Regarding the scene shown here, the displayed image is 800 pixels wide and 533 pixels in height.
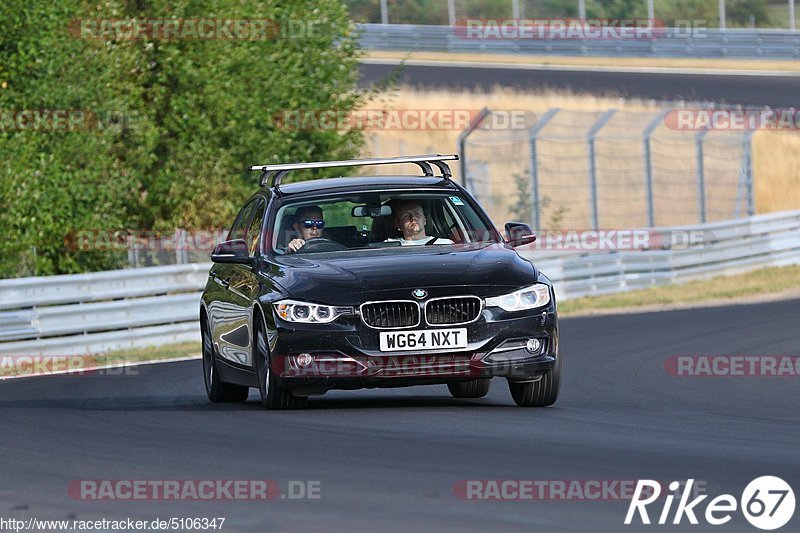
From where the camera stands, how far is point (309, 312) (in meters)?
10.4

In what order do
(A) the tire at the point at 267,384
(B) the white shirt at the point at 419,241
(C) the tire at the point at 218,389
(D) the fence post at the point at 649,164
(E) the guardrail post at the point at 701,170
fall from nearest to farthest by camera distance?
(A) the tire at the point at 267,384
(B) the white shirt at the point at 419,241
(C) the tire at the point at 218,389
(D) the fence post at the point at 649,164
(E) the guardrail post at the point at 701,170

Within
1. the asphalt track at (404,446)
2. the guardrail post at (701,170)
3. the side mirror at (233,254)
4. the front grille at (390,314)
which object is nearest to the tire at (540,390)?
the asphalt track at (404,446)

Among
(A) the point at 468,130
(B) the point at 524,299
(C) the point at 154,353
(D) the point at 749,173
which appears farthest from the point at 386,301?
(D) the point at 749,173

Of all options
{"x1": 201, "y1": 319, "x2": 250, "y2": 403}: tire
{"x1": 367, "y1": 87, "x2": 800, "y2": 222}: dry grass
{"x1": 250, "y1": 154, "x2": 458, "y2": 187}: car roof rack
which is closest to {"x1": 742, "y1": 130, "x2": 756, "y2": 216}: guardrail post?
{"x1": 367, "y1": 87, "x2": 800, "y2": 222}: dry grass

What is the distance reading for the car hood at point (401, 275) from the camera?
10.3 m

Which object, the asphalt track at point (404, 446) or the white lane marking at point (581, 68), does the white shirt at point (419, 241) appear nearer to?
the asphalt track at point (404, 446)

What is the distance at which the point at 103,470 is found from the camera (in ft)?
27.3

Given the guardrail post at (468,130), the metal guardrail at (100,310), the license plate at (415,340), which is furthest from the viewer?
the guardrail post at (468,130)

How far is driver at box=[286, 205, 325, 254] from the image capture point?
11594 millimetres

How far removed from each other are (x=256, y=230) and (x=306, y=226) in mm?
652

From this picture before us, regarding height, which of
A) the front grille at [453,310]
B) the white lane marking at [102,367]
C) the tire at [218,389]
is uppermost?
the front grille at [453,310]

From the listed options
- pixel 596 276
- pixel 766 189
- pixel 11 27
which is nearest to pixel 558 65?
pixel 766 189

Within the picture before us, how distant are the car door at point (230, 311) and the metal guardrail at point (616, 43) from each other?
107 feet

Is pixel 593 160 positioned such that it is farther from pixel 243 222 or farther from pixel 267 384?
pixel 267 384
